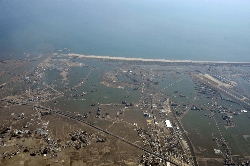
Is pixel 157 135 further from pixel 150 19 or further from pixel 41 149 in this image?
pixel 150 19

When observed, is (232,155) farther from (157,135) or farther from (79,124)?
(79,124)

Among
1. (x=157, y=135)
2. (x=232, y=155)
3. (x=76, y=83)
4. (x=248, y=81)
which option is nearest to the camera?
(x=232, y=155)

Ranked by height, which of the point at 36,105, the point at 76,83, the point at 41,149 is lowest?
the point at 41,149

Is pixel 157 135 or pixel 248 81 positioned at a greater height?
pixel 248 81

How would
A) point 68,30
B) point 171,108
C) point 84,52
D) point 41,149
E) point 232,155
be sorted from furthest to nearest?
1. point 68,30
2. point 84,52
3. point 171,108
4. point 232,155
5. point 41,149

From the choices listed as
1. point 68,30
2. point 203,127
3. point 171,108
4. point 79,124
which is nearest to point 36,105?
point 79,124

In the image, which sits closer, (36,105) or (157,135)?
(157,135)
